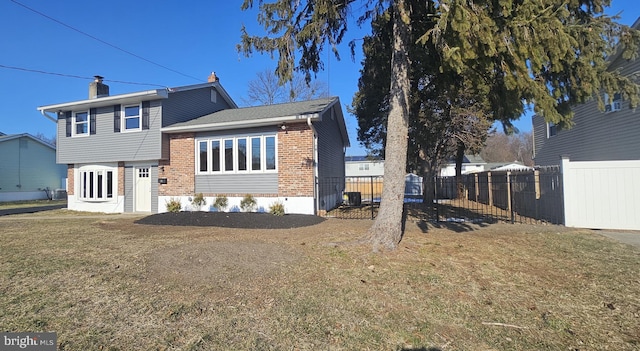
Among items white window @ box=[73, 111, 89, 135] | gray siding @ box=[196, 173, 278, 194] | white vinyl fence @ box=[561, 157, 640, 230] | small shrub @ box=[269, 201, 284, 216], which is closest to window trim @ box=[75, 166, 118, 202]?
white window @ box=[73, 111, 89, 135]

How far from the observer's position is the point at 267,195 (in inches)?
492

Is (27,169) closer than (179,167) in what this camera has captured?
No

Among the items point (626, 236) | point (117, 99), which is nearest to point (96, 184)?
point (117, 99)

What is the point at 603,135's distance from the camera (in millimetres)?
13172

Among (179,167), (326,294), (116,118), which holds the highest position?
(116,118)

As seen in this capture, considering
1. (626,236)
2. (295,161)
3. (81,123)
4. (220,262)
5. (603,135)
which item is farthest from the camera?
(81,123)

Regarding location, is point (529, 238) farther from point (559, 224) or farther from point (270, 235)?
point (270, 235)

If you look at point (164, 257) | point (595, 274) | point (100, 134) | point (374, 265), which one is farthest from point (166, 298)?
point (100, 134)

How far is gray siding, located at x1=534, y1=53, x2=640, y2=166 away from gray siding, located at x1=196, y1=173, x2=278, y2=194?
12.4 m

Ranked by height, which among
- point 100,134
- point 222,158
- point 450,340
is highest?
point 100,134

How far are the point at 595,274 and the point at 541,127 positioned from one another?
1800 centimetres

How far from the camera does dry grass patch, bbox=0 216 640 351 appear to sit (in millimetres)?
3137

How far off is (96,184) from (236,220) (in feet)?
32.4

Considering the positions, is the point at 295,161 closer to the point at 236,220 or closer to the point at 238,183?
the point at 238,183
